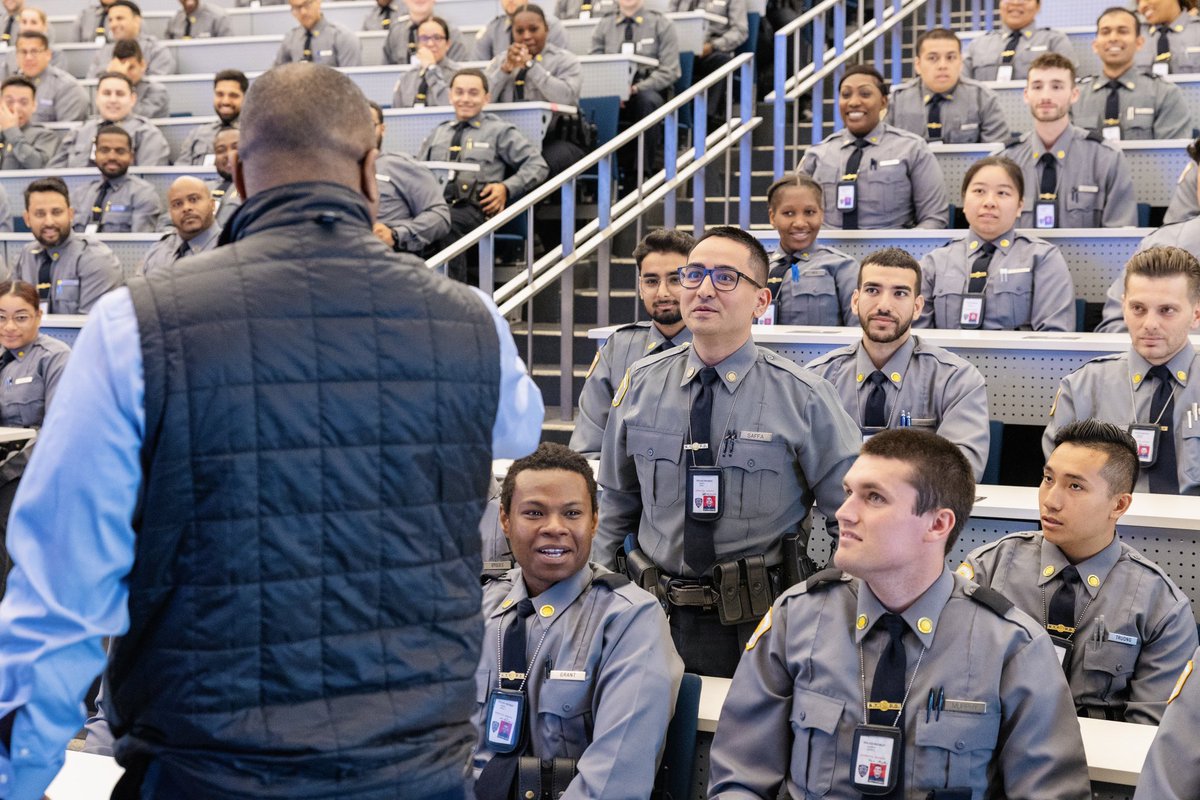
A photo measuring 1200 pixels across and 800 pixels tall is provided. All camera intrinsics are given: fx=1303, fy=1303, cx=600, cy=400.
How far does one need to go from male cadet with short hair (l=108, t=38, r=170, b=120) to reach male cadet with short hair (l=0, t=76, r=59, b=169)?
57 cm

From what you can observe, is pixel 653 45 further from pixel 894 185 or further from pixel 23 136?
pixel 23 136

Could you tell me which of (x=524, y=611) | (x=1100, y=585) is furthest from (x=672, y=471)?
(x=1100, y=585)

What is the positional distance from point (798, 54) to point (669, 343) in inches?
135

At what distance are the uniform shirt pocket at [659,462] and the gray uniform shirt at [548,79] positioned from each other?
441 centimetres

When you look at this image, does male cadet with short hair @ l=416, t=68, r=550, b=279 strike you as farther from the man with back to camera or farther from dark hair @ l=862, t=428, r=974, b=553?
the man with back to camera

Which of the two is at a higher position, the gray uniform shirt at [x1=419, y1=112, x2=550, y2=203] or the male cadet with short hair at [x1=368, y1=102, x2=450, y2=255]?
the gray uniform shirt at [x1=419, y1=112, x2=550, y2=203]

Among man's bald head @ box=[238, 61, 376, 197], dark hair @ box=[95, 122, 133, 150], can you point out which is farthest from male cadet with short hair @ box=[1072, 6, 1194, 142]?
man's bald head @ box=[238, 61, 376, 197]

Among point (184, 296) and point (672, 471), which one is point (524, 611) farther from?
point (184, 296)

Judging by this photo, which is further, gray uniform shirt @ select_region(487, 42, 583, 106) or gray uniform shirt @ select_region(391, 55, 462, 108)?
gray uniform shirt @ select_region(391, 55, 462, 108)

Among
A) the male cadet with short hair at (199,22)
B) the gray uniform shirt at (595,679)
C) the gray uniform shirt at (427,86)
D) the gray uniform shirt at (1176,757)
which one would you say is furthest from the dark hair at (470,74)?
the gray uniform shirt at (1176,757)

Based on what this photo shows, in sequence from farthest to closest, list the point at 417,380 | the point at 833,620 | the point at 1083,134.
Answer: the point at 1083,134 < the point at 833,620 < the point at 417,380

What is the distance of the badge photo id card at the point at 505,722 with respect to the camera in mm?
2535

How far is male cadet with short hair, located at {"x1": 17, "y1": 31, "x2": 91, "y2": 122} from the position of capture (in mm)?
8922

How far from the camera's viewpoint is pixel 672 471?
3.09 meters
